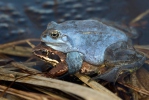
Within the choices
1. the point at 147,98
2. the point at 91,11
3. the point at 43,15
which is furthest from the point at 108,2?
the point at 147,98

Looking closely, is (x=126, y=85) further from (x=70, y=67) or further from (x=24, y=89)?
(x=24, y=89)

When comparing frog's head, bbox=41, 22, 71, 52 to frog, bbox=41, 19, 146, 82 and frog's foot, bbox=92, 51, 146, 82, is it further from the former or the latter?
frog's foot, bbox=92, 51, 146, 82

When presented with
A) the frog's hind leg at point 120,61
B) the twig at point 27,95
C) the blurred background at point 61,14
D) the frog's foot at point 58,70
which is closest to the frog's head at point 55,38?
the frog's foot at point 58,70

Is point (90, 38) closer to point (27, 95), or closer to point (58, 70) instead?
point (58, 70)

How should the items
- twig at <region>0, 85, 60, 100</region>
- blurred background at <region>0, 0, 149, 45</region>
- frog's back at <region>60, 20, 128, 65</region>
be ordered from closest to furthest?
twig at <region>0, 85, 60, 100</region>
frog's back at <region>60, 20, 128, 65</region>
blurred background at <region>0, 0, 149, 45</region>

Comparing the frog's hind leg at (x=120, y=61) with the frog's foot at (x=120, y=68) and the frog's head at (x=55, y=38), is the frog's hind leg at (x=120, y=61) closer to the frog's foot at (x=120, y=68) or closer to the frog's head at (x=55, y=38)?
the frog's foot at (x=120, y=68)

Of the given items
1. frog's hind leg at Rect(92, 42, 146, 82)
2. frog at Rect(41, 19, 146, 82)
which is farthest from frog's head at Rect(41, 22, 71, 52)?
frog's hind leg at Rect(92, 42, 146, 82)

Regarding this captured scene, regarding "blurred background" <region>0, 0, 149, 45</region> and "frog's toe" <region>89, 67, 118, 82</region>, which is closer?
"frog's toe" <region>89, 67, 118, 82</region>
